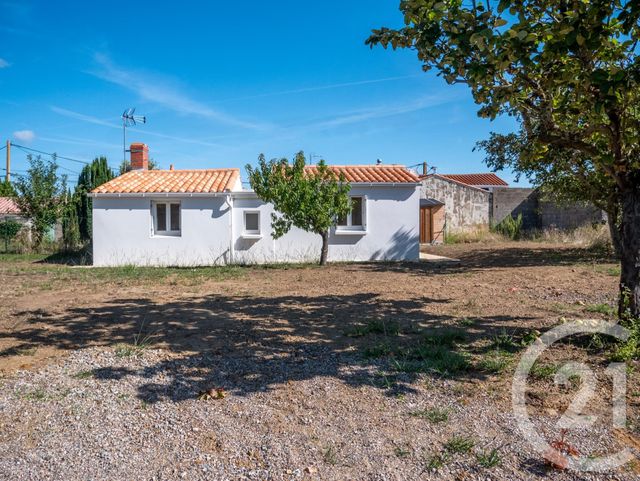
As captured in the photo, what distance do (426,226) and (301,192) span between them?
12.5 metres

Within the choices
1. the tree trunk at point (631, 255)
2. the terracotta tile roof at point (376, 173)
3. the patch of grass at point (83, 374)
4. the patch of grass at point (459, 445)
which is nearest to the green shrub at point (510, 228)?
the terracotta tile roof at point (376, 173)

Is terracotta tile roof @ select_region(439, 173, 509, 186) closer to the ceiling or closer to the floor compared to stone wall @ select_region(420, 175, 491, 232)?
closer to the ceiling

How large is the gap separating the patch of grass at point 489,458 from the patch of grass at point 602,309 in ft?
15.0

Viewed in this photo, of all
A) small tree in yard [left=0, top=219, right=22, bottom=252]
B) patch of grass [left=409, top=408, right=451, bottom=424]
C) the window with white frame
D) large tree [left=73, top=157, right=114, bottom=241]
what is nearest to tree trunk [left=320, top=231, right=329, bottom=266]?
the window with white frame

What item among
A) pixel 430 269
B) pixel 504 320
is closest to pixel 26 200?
pixel 430 269

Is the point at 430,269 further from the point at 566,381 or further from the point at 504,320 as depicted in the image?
the point at 566,381

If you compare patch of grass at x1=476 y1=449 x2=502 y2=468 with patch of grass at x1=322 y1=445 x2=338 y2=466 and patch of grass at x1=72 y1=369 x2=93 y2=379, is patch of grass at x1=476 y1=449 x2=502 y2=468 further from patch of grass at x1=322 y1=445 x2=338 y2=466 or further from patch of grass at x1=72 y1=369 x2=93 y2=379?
patch of grass at x1=72 y1=369 x2=93 y2=379

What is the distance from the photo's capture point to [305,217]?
13.8 meters

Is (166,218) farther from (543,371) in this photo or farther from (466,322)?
(543,371)

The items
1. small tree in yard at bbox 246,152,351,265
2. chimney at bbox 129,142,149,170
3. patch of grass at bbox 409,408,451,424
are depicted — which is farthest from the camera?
chimney at bbox 129,142,149,170

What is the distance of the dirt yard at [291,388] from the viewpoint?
114 inches

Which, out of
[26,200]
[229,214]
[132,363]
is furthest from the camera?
[26,200]

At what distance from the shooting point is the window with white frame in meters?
16.0

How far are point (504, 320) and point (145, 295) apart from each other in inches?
253
